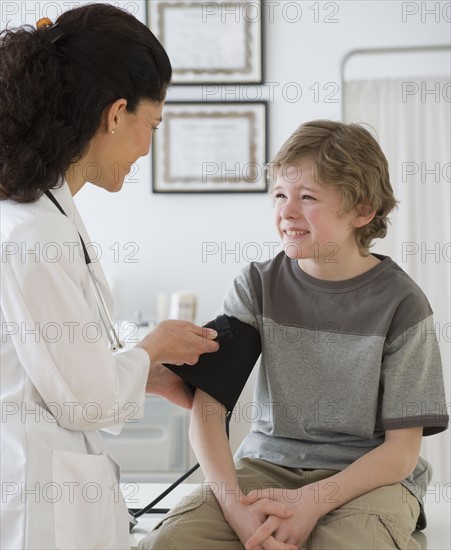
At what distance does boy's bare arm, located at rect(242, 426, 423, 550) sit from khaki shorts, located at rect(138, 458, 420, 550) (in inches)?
0.7

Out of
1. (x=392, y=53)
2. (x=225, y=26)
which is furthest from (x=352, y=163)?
(x=225, y=26)

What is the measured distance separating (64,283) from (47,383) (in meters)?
0.15

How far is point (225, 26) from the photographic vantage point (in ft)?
11.6

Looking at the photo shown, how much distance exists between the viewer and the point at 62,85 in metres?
1.31

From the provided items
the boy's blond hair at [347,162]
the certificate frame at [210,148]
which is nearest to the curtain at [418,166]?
the certificate frame at [210,148]

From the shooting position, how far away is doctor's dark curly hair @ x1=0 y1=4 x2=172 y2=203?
1.27 metres

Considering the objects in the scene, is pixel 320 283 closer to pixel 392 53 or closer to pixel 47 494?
pixel 47 494

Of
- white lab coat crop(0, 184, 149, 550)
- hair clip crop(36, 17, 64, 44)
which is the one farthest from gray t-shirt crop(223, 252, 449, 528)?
hair clip crop(36, 17, 64, 44)

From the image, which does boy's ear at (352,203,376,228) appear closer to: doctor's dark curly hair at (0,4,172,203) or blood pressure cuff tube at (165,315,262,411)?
blood pressure cuff tube at (165,315,262,411)

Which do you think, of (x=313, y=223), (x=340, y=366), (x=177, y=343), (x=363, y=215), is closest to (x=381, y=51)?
(x=363, y=215)

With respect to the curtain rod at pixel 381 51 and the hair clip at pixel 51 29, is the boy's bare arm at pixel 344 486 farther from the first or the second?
the curtain rod at pixel 381 51

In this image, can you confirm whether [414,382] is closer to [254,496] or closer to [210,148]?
[254,496]

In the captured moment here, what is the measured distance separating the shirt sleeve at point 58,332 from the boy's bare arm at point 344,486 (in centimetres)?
36

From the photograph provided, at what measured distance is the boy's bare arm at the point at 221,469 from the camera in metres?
1.35
